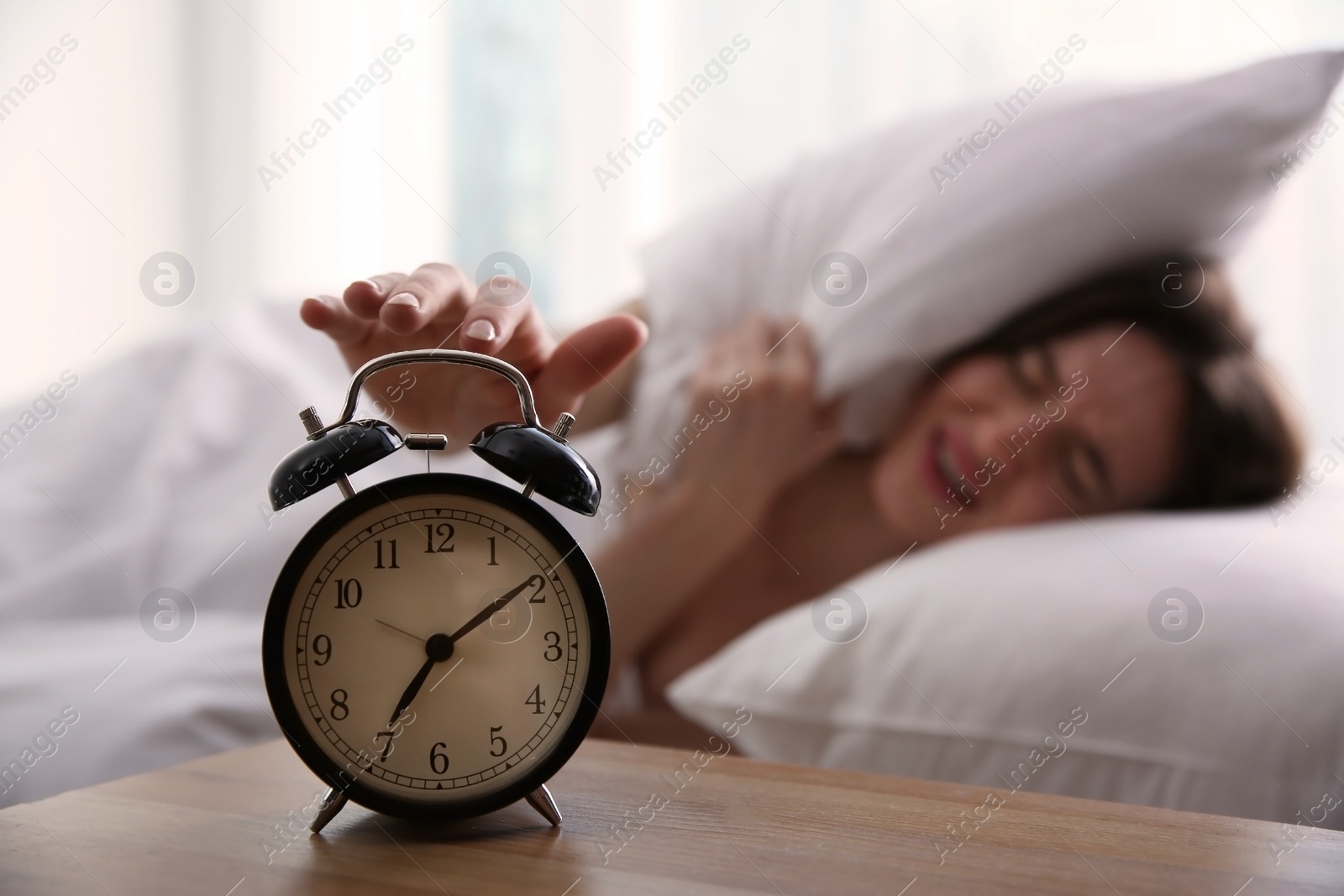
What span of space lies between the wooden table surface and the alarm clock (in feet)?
0.13

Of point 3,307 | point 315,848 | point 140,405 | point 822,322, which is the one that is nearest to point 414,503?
point 315,848

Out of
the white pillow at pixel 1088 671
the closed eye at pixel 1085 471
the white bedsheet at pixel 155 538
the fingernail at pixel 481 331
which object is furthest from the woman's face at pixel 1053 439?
the fingernail at pixel 481 331

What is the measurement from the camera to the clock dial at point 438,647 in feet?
1.89

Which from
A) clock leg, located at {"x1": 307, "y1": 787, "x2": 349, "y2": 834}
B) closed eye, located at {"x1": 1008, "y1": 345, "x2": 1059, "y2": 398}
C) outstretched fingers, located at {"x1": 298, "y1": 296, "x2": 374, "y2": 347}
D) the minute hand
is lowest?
clock leg, located at {"x1": 307, "y1": 787, "x2": 349, "y2": 834}

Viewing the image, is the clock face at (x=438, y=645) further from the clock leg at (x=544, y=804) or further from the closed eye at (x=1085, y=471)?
the closed eye at (x=1085, y=471)

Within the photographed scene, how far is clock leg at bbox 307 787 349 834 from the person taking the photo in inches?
22.2

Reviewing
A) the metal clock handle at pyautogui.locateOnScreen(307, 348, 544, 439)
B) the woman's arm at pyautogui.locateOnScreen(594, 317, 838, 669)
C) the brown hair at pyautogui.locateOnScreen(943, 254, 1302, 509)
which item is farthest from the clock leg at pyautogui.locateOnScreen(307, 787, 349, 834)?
the brown hair at pyautogui.locateOnScreen(943, 254, 1302, 509)

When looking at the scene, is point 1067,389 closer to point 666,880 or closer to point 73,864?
point 666,880

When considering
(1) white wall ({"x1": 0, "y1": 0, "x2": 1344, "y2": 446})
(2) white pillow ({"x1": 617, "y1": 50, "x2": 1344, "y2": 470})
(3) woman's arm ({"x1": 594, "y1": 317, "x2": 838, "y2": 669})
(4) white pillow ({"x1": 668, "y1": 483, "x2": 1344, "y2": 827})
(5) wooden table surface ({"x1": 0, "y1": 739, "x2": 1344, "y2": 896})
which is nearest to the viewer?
(5) wooden table surface ({"x1": 0, "y1": 739, "x2": 1344, "y2": 896})

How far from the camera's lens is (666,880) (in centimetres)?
49

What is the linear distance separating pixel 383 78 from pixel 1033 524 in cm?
215

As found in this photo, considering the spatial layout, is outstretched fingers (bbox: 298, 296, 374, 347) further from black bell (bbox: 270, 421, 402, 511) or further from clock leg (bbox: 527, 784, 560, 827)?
clock leg (bbox: 527, 784, 560, 827)

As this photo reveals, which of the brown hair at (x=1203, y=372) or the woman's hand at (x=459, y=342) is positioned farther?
the brown hair at (x=1203, y=372)

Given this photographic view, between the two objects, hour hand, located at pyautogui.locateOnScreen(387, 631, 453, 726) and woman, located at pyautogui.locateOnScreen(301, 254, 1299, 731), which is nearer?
hour hand, located at pyautogui.locateOnScreen(387, 631, 453, 726)
